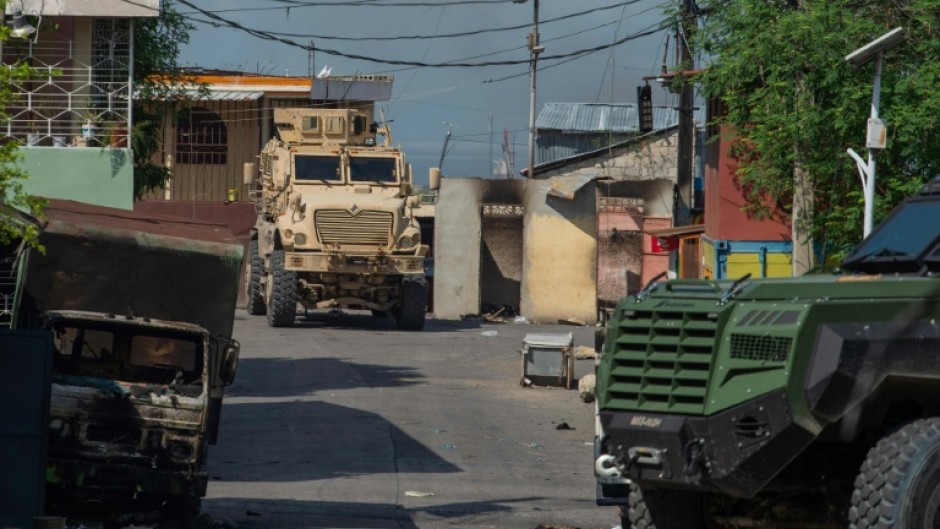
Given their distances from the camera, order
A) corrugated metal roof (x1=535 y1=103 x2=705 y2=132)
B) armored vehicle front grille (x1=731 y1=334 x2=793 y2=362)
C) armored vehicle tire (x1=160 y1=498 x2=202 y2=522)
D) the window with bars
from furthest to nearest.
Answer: corrugated metal roof (x1=535 y1=103 x2=705 y2=132) → the window with bars → armored vehicle tire (x1=160 y1=498 x2=202 y2=522) → armored vehicle front grille (x1=731 y1=334 x2=793 y2=362)

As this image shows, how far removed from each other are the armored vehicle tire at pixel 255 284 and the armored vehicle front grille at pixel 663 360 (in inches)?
916

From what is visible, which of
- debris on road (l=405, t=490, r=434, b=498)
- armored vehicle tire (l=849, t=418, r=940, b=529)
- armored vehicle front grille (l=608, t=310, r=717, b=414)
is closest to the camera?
armored vehicle tire (l=849, t=418, r=940, b=529)

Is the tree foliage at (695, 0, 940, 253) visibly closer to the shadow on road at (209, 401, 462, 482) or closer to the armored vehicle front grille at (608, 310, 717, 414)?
the shadow on road at (209, 401, 462, 482)

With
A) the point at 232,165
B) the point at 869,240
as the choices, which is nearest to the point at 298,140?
the point at 232,165

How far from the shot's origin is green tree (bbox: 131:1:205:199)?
23.7m

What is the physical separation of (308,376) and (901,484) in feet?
50.5

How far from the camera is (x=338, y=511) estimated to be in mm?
13047

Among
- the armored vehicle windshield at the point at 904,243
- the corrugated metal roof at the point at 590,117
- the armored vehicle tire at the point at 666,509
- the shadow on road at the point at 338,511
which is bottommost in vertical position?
the shadow on road at the point at 338,511

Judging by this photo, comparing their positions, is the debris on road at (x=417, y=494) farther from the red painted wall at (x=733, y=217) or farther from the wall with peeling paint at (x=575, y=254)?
the wall with peeling paint at (x=575, y=254)

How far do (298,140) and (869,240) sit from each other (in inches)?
858

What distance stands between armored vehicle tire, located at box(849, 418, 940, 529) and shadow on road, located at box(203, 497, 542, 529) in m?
5.28

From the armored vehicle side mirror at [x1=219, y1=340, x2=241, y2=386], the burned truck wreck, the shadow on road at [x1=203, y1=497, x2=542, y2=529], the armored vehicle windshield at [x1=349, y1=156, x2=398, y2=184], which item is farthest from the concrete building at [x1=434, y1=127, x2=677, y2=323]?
the armored vehicle side mirror at [x1=219, y1=340, x2=241, y2=386]

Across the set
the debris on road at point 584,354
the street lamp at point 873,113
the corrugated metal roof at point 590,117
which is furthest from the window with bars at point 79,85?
the corrugated metal roof at point 590,117

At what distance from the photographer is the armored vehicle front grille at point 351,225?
28312 mm
